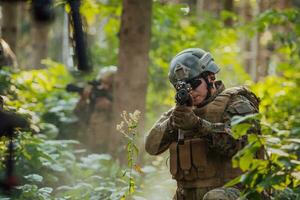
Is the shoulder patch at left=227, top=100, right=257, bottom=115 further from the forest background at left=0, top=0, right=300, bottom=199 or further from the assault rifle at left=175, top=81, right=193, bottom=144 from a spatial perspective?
the assault rifle at left=175, top=81, right=193, bottom=144

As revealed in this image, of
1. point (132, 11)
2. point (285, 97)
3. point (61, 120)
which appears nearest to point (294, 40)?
point (285, 97)

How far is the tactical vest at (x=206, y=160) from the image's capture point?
576 centimetres

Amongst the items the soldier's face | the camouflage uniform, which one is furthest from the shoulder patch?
the camouflage uniform

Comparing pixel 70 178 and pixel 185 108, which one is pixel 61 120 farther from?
pixel 185 108

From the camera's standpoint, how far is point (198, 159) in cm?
579

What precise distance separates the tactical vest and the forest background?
0.37 m

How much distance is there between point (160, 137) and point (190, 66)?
633 millimetres

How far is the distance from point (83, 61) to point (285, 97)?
262 inches

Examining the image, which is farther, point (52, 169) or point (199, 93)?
point (52, 169)

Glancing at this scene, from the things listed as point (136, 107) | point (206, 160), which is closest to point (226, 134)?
point (206, 160)

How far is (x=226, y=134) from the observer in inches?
221

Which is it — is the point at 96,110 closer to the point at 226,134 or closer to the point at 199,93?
the point at 199,93

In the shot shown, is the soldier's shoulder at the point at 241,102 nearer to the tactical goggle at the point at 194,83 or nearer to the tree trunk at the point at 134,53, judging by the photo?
the tactical goggle at the point at 194,83

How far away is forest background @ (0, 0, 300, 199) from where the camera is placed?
507cm
